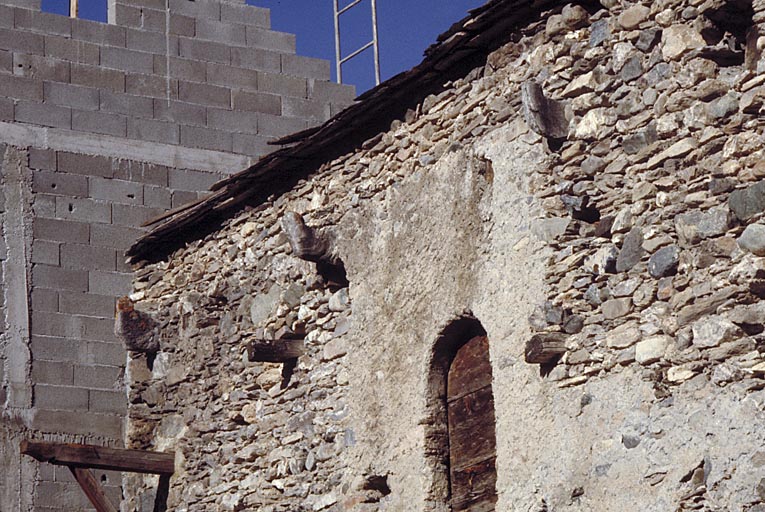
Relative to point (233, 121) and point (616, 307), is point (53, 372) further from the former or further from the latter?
point (616, 307)

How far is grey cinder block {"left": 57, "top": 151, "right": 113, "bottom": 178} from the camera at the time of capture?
11.0 m

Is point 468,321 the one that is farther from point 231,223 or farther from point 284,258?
point 231,223

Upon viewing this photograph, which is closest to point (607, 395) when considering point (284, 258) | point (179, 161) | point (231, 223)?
point (284, 258)

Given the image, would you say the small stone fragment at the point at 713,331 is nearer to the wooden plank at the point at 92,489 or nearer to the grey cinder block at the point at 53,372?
the wooden plank at the point at 92,489

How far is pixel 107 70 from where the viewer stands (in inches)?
449

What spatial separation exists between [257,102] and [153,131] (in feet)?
2.89

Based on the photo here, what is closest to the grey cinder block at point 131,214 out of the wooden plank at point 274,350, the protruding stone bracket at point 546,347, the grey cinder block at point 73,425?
the grey cinder block at point 73,425

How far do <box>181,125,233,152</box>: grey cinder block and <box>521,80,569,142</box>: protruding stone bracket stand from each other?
476cm

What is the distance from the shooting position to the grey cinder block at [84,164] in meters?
11.0

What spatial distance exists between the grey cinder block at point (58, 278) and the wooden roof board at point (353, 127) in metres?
0.39

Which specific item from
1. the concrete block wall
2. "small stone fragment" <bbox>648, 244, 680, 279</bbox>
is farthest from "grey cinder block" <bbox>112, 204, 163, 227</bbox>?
"small stone fragment" <bbox>648, 244, 680, 279</bbox>

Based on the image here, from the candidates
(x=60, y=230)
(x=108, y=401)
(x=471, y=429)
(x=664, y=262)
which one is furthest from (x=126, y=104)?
(x=664, y=262)

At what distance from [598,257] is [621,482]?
1.05 metres

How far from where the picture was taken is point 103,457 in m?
10.0
